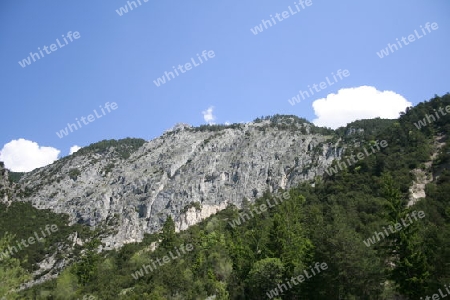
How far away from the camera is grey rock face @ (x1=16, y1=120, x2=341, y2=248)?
149500 millimetres

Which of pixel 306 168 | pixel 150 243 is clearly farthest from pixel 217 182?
pixel 150 243

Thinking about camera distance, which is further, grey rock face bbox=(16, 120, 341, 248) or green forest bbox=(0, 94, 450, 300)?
grey rock face bbox=(16, 120, 341, 248)

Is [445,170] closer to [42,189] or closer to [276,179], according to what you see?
[276,179]

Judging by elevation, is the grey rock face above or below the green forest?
above

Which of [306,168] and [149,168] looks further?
[149,168]

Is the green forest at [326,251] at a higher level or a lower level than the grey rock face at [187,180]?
lower

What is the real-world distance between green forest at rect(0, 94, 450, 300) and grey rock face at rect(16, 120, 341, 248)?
3263cm

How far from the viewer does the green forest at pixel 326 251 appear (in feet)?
105

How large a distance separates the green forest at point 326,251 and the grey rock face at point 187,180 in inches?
1285

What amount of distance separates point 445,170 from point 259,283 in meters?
49.3

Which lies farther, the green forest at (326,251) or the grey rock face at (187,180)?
the grey rock face at (187,180)

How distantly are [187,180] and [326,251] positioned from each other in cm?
13583

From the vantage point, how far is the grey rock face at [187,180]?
14950cm

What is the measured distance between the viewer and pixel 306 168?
472 feet
